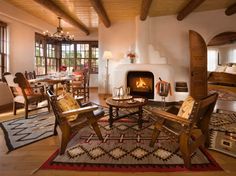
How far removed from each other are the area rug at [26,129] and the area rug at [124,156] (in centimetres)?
66

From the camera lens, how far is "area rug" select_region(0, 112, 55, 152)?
9.66 ft

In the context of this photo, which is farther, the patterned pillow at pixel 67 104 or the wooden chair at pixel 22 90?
the wooden chair at pixel 22 90

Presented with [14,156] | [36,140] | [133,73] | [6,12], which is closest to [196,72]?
[133,73]

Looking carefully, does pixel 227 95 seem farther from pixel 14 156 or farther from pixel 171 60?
pixel 14 156

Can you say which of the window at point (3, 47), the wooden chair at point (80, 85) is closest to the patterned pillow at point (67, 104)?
the wooden chair at point (80, 85)

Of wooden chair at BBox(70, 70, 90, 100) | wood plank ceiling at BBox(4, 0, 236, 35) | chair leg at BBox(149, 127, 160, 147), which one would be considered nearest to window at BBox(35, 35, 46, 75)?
wood plank ceiling at BBox(4, 0, 236, 35)

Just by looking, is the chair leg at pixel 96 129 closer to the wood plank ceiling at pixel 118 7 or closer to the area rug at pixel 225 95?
the wood plank ceiling at pixel 118 7

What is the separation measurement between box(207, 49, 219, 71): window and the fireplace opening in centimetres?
175

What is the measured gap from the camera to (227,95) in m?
5.85

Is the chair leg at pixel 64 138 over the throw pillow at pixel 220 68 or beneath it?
beneath

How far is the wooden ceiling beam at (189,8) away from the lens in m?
4.55

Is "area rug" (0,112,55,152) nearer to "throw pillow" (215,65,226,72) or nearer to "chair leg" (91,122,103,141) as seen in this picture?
"chair leg" (91,122,103,141)

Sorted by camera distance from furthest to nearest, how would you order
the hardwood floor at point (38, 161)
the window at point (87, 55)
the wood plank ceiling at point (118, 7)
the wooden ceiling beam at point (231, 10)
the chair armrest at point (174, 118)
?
1. the window at point (87, 55)
2. the wooden ceiling beam at point (231, 10)
3. the wood plank ceiling at point (118, 7)
4. the chair armrest at point (174, 118)
5. the hardwood floor at point (38, 161)

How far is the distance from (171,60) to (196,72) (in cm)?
100
